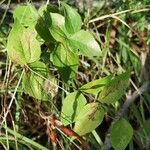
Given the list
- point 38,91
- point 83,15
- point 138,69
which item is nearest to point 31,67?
point 38,91

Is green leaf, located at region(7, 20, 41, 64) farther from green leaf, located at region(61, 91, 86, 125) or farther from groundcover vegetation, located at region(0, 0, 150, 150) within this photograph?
green leaf, located at region(61, 91, 86, 125)

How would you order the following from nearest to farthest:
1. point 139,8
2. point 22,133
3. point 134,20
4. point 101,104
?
point 101,104 → point 22,133 → point 139,8 → point 134,20

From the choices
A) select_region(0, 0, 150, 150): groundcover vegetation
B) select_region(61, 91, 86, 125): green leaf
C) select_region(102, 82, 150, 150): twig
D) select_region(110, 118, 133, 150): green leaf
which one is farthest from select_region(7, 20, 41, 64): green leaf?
select_region(102, 82, 150, 150): twig

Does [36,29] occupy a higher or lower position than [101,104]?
higher

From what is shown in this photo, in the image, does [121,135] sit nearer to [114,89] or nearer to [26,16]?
[114,89]

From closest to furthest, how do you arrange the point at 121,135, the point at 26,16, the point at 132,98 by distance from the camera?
the point at 121,135 < the point at 26,16 < the point at 132,98

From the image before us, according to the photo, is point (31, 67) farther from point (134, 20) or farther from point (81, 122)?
point (134, 20)

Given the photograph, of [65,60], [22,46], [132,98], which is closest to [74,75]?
[65,60]
